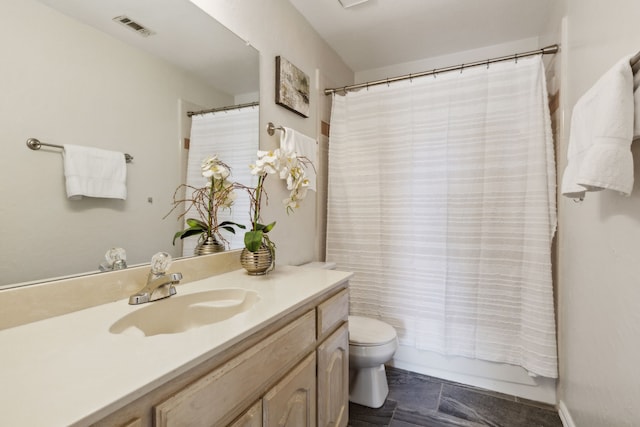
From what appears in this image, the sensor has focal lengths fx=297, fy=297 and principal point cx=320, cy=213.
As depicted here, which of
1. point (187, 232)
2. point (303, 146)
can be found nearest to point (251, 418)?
point (187, 232)

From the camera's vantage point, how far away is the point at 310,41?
2.05 meters

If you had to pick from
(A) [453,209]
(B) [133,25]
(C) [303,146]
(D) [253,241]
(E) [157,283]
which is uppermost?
(B) [133,25]

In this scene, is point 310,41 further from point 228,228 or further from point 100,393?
point 100,393

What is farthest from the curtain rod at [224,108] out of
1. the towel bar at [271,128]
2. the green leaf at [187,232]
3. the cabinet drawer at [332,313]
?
the cabinet drawer at [332,313]

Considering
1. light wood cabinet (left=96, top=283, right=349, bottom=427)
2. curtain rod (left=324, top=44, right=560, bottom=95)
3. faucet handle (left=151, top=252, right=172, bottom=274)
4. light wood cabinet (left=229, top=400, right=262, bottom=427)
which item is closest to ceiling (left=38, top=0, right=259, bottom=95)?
faucet handle (left=151, top=252, right=172, bottom=274)

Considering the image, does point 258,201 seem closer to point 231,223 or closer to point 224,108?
point 231,223

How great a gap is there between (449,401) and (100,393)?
1.88m

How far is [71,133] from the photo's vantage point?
0.87 meters

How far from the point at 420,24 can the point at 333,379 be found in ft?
7.19

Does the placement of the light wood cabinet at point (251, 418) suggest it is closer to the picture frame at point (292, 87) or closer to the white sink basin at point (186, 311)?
the white sink basin at point (186, 311)

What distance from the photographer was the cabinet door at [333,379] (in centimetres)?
114

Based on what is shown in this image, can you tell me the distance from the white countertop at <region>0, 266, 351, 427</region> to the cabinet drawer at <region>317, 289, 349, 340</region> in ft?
0.79

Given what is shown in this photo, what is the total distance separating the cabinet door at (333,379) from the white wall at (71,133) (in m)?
0.77

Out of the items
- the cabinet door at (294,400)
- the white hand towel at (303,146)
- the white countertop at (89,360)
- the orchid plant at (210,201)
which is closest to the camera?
the white countertop at (89,360)
